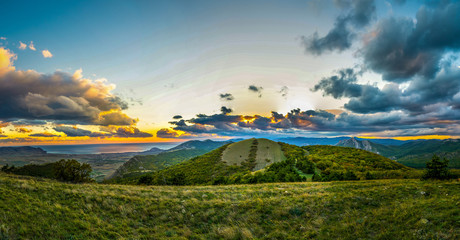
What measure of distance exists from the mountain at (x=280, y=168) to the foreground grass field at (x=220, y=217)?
27.7 metres

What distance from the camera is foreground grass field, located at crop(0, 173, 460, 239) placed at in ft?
26.1

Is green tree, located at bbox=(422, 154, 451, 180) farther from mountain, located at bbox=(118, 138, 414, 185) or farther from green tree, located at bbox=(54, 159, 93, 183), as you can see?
green tree, located at bbox=(54, 159, 93, 183)

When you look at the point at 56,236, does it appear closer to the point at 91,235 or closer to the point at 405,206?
the point at 91,235

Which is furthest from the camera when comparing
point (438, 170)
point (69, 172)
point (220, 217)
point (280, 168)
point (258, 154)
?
point (258, 154)

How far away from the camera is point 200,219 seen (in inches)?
453

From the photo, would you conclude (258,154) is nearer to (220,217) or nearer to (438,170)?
(438,170)

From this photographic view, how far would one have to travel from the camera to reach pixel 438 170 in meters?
21.4

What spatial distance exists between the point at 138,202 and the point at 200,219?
5671mm

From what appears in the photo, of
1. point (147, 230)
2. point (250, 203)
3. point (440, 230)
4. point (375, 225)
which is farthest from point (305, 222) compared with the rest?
point (147, 230)

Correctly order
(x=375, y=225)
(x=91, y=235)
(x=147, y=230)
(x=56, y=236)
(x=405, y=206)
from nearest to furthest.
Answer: (x=56, y=236), (x=91, y=235), (x=375, y=225), (x=147, y=230), (x=405, y=206)

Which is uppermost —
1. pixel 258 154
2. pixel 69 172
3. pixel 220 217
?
pixel 69 172

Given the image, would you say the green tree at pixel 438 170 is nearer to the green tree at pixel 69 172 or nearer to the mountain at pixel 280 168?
the mountain at pixel 280 168

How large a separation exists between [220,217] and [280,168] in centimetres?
4424

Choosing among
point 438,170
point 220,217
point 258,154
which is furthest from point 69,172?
point 258,154
